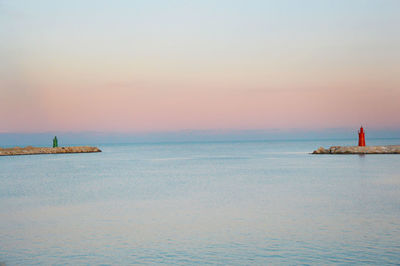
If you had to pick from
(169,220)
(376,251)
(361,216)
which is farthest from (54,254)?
(361,216)

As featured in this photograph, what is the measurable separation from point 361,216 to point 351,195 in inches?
221

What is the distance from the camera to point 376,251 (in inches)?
369

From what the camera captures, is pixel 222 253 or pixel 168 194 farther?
pixel 168 194

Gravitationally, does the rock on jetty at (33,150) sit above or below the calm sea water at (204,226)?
above

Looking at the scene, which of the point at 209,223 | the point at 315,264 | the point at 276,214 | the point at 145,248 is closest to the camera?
the point at 315,264

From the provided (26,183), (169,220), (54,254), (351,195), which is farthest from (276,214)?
(26,183)

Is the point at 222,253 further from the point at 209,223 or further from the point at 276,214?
the point at 276,214

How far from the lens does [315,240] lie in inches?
411

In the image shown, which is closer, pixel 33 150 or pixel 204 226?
pixel 204 226

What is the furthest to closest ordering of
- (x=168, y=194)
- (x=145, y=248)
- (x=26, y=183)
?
(x=26, y=183)
(x=168, y=194)
(x=145, y=248)

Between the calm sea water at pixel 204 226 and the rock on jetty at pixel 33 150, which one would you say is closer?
the calm sea water at pixel 204 226

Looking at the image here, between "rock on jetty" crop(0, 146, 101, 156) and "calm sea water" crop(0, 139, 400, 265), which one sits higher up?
"rock on jetty" crop(0, 146, 101, 156)

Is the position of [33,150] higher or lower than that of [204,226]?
higher

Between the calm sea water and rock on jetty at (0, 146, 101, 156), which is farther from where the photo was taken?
rock on jetty at (0, 146, 101, 156)
